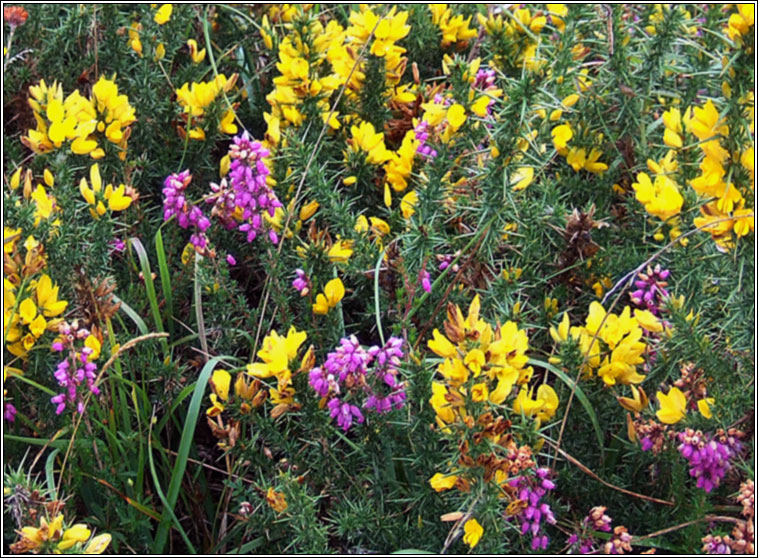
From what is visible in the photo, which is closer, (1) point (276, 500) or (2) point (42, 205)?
(1) point (276, 500)

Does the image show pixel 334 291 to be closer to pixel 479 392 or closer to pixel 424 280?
pixel 424 280

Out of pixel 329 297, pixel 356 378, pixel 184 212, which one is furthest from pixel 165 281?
pixel 356 378

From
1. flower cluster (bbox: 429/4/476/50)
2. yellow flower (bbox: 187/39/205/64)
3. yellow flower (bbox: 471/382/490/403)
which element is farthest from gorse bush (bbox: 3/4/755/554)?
flower cluster (bbox: 429/4/476/50)

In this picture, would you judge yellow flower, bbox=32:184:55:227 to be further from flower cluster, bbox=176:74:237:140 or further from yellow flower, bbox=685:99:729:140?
yellow flower, bbox=685:99:729:140

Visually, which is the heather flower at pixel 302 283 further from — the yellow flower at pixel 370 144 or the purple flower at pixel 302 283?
the yellow flower at pixel 370 144

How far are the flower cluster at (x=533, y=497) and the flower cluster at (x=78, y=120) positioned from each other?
3.56 feet

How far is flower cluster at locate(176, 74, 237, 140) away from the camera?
2098 millimetres

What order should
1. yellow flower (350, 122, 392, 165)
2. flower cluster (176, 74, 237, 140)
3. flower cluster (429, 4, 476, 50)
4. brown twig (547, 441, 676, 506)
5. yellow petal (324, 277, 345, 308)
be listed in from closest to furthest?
brown twig (547, 441, 676, 506)
yellow petal (324, 277, 345, 308)
yellow flower (350, 122, 392, 165)
flower cluster (176, 74, 237, 140)
flower cluster (429, 4, 476, 50)

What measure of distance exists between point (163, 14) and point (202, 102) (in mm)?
375

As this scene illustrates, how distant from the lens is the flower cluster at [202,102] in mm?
2098

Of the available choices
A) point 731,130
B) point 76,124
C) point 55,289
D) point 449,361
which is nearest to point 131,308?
point 55,289

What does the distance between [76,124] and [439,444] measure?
100cm

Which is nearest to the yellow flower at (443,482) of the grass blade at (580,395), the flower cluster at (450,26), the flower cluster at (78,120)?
the grass blade at (580,395)

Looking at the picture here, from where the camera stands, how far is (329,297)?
1.71 meters
